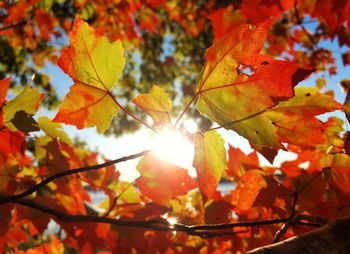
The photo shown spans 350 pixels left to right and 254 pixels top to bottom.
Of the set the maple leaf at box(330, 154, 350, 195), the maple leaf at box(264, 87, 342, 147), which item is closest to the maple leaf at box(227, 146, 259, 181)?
the maple leaf at box(330, 154, 350, 195)

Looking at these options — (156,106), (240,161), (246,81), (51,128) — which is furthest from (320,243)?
(51,128)

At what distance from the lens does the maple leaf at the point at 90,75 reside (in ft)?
2.05

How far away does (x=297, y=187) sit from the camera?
1.05m

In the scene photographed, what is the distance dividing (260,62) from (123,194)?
42.3 inches

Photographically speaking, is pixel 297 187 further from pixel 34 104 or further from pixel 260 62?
pixel 34 104

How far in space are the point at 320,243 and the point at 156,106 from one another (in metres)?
0.44

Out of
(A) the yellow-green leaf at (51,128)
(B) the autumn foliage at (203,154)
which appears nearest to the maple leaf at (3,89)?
(B) the autumn foliage at (203,154)

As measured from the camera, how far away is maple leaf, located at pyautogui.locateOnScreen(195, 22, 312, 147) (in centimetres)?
57

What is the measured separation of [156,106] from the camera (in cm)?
75

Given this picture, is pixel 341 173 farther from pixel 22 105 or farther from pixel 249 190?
pixel 22 105

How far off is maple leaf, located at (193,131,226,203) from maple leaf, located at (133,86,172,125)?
0.33ft

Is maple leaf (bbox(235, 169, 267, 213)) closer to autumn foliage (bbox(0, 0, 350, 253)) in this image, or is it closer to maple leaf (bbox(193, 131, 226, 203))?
autumn foliage (bbox(0, 0, 350, 253))

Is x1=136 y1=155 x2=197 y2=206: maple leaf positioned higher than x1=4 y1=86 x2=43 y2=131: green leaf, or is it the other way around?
x1=4 y1=86 x2=43 y2=131: green leaf

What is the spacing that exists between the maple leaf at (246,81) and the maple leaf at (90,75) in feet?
0.62
